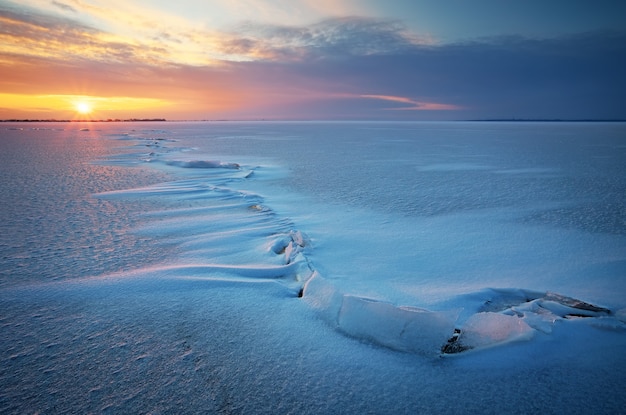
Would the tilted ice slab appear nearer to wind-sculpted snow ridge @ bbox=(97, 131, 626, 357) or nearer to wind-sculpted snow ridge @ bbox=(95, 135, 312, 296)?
wind-sculpted snow ridge @ bbox=(97, 131, 626, 357)

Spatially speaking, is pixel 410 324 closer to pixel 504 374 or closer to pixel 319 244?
pixel 504 374

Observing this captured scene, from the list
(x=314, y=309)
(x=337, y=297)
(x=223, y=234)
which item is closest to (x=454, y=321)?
(x=337, y=297)

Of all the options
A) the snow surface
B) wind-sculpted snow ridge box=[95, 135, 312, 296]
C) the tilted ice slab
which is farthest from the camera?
wind-sculpted snow ridge box=[95, 135, 312, 296]

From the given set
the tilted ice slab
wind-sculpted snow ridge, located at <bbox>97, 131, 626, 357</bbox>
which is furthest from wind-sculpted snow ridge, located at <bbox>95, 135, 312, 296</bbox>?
the tilted ice slab

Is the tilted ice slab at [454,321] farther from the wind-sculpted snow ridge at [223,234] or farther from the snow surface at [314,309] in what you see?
the wind-sculpted snow ridge at [223,234]

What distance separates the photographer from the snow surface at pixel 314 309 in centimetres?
180

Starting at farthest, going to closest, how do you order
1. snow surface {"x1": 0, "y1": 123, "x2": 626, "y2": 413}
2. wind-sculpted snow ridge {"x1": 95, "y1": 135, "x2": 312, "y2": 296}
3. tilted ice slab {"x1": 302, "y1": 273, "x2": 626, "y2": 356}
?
wind-sculpted snow ridge {"x1": 95, "y1": 135, "x2": 312, "y2": 296} → tilted ice slab {"x1": 302, "y1": 273, "x2": 626, "y2": 356} → snow surface {"x1": 0, "y1": 123, "x2": 626, "y2": 413}

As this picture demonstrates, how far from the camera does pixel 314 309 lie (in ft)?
8.79

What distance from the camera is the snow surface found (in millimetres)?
1802

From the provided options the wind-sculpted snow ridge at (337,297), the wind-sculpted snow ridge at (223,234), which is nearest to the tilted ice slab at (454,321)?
the wind-sculpted snow ridge at (337,297)

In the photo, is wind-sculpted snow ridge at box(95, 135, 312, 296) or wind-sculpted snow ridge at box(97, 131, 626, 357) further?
wind-sculpted snow ridge at box(95, 135, 312, 296)

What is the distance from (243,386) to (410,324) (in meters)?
1.17

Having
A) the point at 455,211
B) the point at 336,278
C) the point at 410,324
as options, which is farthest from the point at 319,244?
the point at 455,211

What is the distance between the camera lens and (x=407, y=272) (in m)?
3.33
